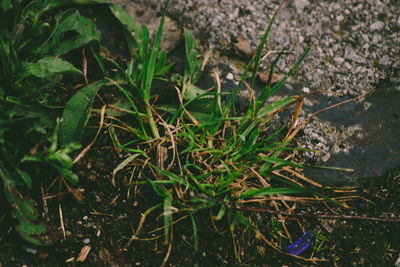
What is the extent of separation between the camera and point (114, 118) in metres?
1.66

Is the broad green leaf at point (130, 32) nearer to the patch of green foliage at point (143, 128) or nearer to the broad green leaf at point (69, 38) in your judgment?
the patch of green foliage at point (143, 128)

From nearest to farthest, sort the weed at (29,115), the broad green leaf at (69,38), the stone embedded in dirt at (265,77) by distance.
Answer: the weed at (29,115), the broad green leaf at (69,38), the stone embedded in dirt at (265,77)

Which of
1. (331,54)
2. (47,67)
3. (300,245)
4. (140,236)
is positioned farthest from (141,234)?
(331,54)

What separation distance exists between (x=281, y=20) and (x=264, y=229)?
4.11ft

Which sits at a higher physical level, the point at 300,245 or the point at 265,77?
the point at 265,77

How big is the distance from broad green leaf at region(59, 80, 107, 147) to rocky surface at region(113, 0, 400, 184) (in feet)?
2.33

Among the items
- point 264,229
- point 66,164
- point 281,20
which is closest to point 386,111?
point 281,20

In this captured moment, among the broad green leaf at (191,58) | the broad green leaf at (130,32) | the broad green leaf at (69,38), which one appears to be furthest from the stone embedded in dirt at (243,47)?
the broad green leaf at (69,38)

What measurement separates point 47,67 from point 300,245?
1432 millimetres

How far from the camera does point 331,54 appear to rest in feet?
6.66

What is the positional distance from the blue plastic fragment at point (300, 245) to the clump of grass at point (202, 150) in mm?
83

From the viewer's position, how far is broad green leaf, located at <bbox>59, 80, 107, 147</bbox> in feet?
5.24

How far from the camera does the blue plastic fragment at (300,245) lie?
161 centimetres

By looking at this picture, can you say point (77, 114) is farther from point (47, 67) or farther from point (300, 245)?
point (300, 245)
